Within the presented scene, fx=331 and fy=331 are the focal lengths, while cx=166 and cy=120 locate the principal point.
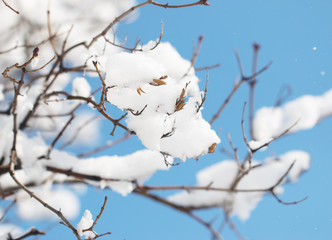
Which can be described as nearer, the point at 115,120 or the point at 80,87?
the point at 115,120

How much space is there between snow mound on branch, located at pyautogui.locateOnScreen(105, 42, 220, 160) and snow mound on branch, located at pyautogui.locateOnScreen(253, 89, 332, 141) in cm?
214

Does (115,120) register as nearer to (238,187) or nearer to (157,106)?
(157,106)

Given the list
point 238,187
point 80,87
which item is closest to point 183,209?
point 238,187

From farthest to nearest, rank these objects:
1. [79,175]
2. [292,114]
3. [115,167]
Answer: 1. [292,114]
2. [115,167]
3. [79,175]

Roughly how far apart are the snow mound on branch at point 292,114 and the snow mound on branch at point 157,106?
7.03 ft

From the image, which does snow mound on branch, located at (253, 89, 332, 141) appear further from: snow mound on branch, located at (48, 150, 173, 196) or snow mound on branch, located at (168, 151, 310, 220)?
snow mound on branch, located at (48, 150, 173, 196)

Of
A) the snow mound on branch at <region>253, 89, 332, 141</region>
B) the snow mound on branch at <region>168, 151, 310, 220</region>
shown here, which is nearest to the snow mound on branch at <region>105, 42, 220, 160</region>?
the snow mound on branch at <region>168, 151, 310, 220</region>

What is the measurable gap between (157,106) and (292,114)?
266 cm

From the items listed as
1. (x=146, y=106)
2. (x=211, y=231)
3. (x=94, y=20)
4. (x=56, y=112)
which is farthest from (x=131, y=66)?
(x=94, y=20)

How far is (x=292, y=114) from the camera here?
3461 mm

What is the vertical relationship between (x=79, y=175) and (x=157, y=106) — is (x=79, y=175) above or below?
above

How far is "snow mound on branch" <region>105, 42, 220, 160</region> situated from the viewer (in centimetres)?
117

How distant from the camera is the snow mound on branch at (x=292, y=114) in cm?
326

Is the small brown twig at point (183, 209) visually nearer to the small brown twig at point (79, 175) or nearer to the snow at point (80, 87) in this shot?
the small brown twig at point (79, 175)
